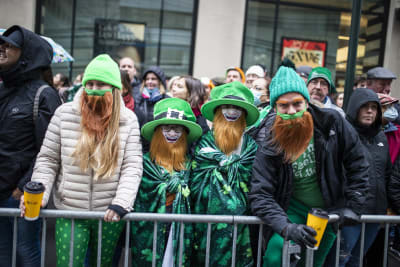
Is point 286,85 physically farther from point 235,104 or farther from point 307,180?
point 307,180

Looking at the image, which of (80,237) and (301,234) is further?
(80,237)

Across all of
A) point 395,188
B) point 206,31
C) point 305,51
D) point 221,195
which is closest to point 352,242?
point 395,188

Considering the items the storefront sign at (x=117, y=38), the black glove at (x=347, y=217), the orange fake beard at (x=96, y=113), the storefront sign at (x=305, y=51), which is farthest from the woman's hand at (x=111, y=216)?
the storefront sign at (x=305, y=51)

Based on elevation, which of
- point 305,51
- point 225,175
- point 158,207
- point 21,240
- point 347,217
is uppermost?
point 305,51

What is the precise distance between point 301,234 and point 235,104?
125 cm

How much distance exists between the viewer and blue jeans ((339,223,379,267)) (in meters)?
3.33

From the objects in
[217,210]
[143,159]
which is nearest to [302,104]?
[217,210]

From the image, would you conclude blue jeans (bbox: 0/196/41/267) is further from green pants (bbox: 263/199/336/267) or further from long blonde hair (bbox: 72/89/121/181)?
green pants (bbox: 263/199/336/267)

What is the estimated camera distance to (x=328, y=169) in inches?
114

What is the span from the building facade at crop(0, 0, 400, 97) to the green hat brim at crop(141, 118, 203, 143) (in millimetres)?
7263

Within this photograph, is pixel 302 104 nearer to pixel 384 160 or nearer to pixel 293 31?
pixel 384 160

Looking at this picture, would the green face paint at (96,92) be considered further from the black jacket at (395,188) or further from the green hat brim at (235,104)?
the black jacket at (395,188)

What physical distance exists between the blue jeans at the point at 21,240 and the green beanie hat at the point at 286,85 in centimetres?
222

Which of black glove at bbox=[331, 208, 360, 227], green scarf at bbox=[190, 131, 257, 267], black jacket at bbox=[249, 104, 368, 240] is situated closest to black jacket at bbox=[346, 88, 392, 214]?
black jacket at bbox=[249, 104, 368, 240]
